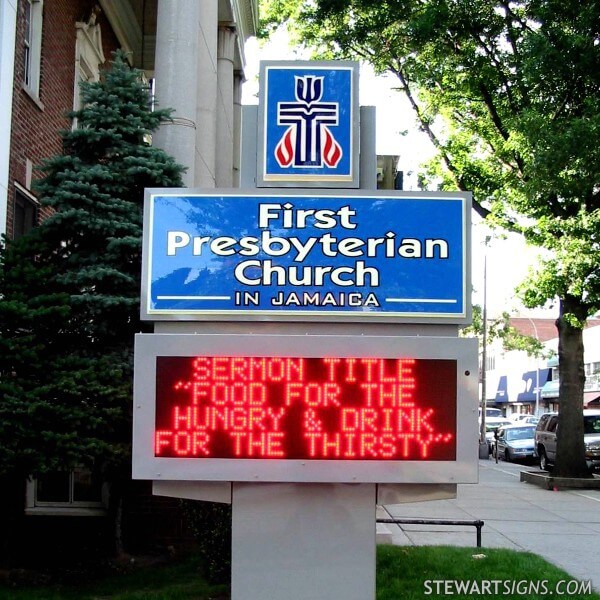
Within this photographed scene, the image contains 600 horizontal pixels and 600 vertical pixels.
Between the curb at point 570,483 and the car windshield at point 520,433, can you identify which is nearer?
the curb at point 570,483

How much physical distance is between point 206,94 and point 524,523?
30.0 ft

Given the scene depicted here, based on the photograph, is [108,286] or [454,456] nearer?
[454,456]

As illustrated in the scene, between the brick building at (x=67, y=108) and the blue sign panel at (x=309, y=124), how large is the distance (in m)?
4.53

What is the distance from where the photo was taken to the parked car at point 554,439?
2581 centimetres

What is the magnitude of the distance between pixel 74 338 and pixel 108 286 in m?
0.63

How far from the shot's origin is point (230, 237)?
6395 millimetres

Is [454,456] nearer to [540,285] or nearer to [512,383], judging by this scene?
[540,285]

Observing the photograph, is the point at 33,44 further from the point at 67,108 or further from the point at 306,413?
the point at 306,413

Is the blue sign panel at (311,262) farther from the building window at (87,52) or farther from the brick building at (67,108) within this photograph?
the building window at (87,52)


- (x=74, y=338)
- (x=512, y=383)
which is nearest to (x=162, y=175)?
(x=74, y=338)

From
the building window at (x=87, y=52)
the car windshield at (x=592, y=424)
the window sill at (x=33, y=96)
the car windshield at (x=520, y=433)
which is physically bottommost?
the car windshield at (x=520, y=433)

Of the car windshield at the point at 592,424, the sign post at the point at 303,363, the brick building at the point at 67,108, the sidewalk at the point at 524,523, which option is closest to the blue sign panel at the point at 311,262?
the sign post at the point at 303,363

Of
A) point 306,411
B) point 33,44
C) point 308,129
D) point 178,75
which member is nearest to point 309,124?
point 308,129

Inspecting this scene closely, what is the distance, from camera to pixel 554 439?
2672 centimetres
